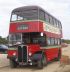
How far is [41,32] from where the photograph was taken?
21172 mm

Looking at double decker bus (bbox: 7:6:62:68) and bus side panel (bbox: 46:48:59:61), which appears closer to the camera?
double decker bus (bbox: 7:6:62:68)

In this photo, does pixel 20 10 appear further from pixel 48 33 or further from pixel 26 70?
pixel 26 70

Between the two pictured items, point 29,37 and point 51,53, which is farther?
point 51,53

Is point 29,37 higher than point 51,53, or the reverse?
point 29,37

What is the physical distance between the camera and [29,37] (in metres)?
22.2

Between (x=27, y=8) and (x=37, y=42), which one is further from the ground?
(x=27, y=8)

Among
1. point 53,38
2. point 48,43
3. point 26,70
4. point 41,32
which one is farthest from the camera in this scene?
point 53,38

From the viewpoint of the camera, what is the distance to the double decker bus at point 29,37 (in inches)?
811

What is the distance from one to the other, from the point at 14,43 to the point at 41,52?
75.6 inches

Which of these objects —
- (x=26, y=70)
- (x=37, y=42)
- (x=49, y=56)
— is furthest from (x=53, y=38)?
(x=26, y=70)

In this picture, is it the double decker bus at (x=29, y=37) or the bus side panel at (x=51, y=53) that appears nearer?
the double decker bus at (x=29, y=37)

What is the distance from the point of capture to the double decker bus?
2059cm

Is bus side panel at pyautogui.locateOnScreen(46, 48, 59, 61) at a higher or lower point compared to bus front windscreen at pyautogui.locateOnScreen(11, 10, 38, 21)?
lower

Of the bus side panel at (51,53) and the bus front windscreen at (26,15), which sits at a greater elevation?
the bus front windscreen at (26,15)
